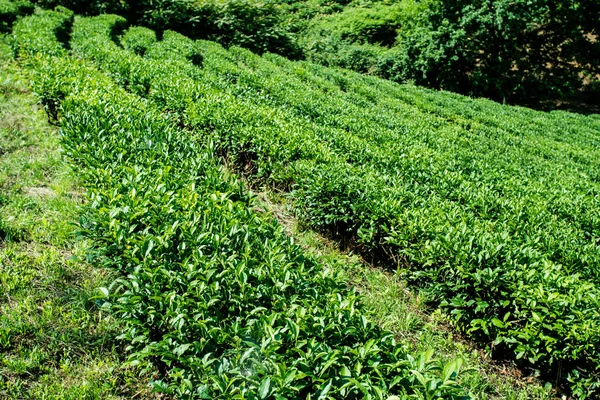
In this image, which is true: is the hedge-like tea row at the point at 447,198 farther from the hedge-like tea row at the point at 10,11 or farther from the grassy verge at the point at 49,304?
the hedge-like tea row at the point at 10,11

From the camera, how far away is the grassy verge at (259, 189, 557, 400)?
130 inches

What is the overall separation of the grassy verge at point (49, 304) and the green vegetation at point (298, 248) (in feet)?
0.92

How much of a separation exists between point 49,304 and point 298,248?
207 cm

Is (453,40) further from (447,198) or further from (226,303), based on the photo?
(226,303)

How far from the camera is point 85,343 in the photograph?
2975mm

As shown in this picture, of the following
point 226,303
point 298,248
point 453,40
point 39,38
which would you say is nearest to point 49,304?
point 226,303

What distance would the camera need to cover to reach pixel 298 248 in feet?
10.0

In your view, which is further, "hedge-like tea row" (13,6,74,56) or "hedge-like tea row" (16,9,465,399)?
"hedge-like tea row" (13,6,74,56)

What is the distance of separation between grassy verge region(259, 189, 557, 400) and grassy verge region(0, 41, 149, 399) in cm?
166

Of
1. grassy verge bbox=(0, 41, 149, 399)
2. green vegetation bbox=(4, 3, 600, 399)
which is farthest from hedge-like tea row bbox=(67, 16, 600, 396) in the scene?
grassy verge bbox=(0, 41, 149, 399)

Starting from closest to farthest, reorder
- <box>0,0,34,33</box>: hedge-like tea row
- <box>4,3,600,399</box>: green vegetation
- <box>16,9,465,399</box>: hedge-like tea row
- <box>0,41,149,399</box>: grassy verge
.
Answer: <box>16,9,465,399</box>: hedge-like tea row, <box>4,3,600,399</box>: green vegetation, <box>0,41,149,399</box>: grassy verge, <box>0,0,34,33</box>: hedge-like tea row

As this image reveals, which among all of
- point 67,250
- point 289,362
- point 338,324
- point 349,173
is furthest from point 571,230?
point 67,250

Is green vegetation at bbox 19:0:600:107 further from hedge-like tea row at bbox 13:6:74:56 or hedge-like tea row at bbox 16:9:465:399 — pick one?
hedge-like tea row at bbox 16:9:465:399

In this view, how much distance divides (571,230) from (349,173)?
3020mm
